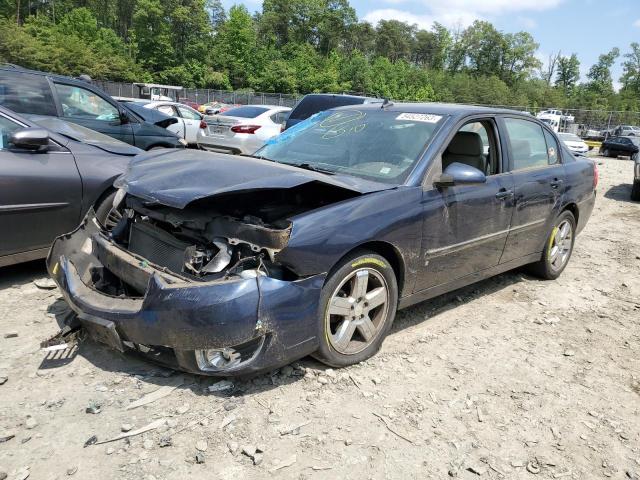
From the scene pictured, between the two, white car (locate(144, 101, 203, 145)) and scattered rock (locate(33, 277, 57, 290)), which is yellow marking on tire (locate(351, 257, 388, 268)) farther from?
white car (locate(144, 101, 203, 145))

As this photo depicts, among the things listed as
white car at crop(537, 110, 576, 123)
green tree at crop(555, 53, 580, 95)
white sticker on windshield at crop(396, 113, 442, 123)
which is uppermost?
green tree at crop(555, 53, 580, 95)

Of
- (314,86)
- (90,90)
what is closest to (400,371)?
(90,90)

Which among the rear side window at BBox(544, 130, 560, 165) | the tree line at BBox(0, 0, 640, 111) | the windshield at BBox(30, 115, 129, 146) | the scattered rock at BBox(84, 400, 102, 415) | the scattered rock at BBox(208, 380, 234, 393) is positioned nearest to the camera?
the scattered rock at BBox(84, 400, 102, 415)

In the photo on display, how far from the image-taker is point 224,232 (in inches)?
115

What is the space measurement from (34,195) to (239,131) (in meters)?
7.87

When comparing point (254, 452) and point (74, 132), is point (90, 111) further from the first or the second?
point (254, 452)

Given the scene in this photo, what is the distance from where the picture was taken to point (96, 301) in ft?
9.73

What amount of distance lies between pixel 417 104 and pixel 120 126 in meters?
4.67

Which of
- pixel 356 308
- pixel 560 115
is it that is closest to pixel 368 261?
pixel 356 308

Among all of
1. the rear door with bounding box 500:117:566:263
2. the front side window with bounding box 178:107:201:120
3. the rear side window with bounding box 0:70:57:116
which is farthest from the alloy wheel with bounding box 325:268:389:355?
the front side window with bounding box 178:107:201:120

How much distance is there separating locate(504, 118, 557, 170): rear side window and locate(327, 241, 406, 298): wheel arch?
1.69 metres

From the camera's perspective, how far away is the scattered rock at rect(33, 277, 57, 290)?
4.29m

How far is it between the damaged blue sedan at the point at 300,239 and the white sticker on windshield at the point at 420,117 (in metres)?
0.02

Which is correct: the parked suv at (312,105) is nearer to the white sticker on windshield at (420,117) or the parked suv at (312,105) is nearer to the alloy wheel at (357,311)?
the white sticker on windshield at (420,117)
